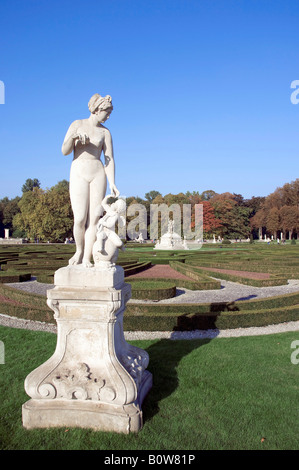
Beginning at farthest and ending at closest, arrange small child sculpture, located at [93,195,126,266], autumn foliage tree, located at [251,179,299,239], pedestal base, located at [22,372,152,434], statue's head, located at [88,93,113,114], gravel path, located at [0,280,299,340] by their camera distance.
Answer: autumn foliage tree, located at [251,179,299,239] → gravel path, located at [0,280,299,340] → statue's head, located at [88,93,113,114] → small child sculpture, located at [93,195,126,266] → pedestal base, located at [22,372,152,434]

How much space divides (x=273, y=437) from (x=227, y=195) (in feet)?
268

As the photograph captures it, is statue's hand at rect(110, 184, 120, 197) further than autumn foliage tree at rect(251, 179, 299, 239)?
No

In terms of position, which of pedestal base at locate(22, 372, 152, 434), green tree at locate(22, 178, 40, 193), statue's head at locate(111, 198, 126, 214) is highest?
green tree at locate(22, 178, 40, 193)

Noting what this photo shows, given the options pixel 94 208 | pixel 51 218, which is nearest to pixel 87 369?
pixel 94 208

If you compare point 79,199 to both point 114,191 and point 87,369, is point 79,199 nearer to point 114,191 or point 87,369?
point 114,191

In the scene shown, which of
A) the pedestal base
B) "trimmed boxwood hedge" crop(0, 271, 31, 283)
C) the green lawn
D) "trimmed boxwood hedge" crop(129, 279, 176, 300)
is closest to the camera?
the green lawn

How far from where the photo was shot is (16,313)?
10.0 meters

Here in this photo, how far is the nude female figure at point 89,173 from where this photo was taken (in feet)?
16.0

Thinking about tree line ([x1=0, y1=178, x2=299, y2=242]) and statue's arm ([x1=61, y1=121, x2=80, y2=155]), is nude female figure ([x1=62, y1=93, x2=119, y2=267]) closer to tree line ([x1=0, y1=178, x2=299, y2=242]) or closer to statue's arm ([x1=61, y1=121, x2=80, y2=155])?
statue's arm ([x1=61, y1=121, x2=80, y2=155])

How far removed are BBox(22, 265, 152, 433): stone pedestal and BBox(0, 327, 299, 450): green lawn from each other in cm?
→ 19

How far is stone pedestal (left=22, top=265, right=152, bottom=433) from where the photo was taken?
4238mm

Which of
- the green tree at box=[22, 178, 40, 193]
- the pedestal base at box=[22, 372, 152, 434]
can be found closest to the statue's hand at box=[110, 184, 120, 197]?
the pedestal base at box=[22, 372, 152, 434]
